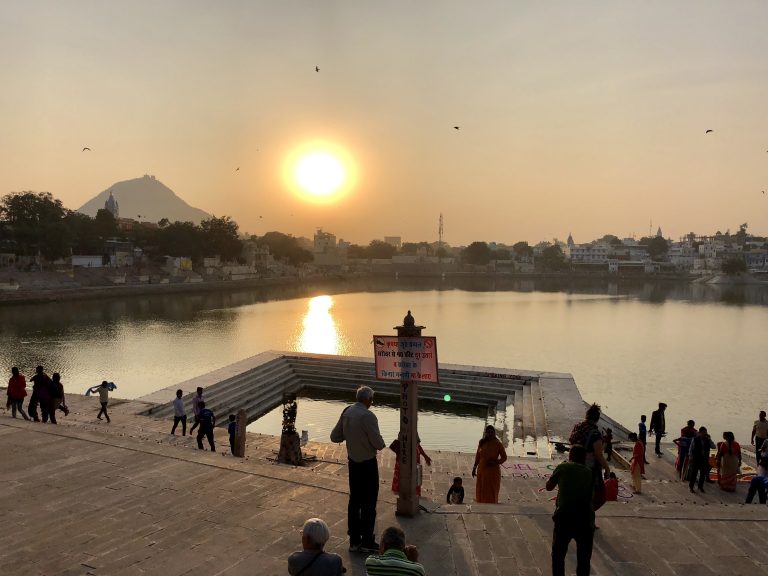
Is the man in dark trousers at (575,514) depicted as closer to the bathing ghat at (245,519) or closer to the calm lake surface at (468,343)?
the bathing ghat at (245,519)

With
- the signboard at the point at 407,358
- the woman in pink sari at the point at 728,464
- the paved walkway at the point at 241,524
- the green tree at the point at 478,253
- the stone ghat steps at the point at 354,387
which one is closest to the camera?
the paved walkway at the point at 241,524

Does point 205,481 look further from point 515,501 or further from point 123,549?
point 515,501

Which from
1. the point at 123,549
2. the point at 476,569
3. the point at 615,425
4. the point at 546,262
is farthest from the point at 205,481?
the point at 546,262

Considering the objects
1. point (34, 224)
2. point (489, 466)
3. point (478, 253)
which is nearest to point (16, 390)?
point (489, 466)

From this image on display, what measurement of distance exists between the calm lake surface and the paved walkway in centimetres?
942

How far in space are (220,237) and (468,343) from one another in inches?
2691

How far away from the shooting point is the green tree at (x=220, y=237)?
300 feet

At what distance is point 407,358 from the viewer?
595 cm

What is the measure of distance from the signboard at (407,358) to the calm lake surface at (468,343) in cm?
1043

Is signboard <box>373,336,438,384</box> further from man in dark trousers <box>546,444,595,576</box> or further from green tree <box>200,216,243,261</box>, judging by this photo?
green tree <box>200,216,243,261</box>

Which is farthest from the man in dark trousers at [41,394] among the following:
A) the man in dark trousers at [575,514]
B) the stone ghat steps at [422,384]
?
the man in dark trousers at [575,514]

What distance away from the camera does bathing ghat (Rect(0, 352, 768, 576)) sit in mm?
5086

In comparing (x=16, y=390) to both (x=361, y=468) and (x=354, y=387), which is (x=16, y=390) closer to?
(x=361, y=468)

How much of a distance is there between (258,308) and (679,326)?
42.8 m
